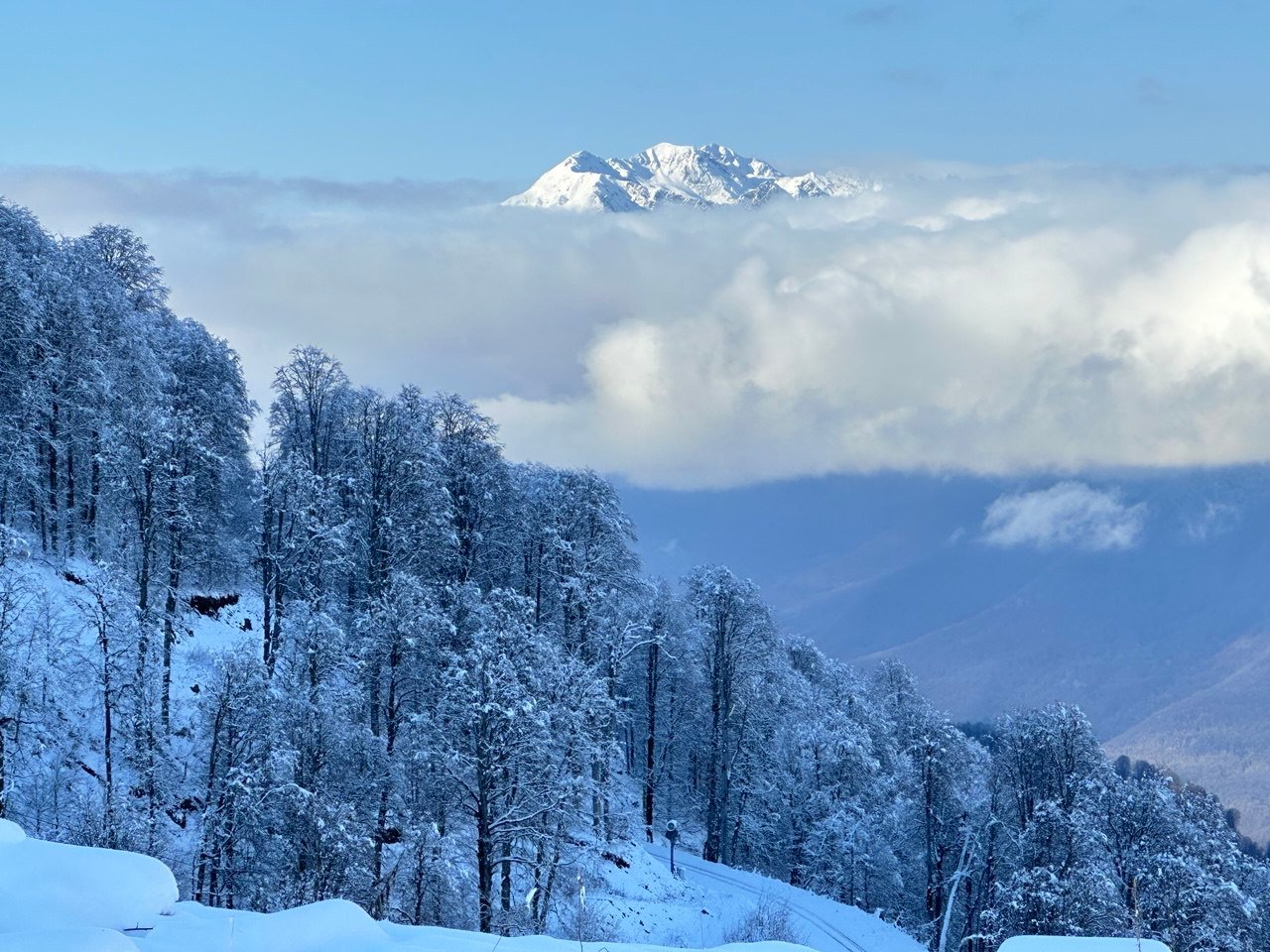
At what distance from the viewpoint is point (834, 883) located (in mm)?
65438

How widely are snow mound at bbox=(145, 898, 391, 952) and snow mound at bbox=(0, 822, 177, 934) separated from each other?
41 cm

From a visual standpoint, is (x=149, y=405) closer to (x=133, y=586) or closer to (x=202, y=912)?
(x=133, y=586)

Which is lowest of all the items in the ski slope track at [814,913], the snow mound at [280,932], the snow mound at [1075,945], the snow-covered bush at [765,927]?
the ski slope track at [814,913]

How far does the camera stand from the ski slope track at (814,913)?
45.5m

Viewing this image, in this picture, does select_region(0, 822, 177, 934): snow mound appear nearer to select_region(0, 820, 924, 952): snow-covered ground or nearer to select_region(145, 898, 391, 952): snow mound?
select_region(0, 820, 924, 952): snow-covered ground

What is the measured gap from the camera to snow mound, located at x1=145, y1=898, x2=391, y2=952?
500 inches

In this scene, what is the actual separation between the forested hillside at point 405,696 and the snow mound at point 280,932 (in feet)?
32.2

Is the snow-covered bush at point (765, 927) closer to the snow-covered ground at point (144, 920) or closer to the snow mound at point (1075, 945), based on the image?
the snow-covered ground at point (144, 920)

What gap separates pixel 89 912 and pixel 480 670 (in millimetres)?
25973

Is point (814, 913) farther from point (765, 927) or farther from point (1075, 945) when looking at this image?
point (1075, 945)

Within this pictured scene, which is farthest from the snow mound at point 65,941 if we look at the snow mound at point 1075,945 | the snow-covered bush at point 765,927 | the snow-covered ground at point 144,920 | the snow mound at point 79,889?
the snow-covered bush at point 765,927

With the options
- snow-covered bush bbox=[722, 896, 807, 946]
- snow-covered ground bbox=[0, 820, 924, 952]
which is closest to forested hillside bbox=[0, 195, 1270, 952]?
snow-covered bush bbox=[722, 896, 807, 946]

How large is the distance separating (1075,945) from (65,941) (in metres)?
10.5

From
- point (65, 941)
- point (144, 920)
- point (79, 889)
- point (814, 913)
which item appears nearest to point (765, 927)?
point (814, 913)
